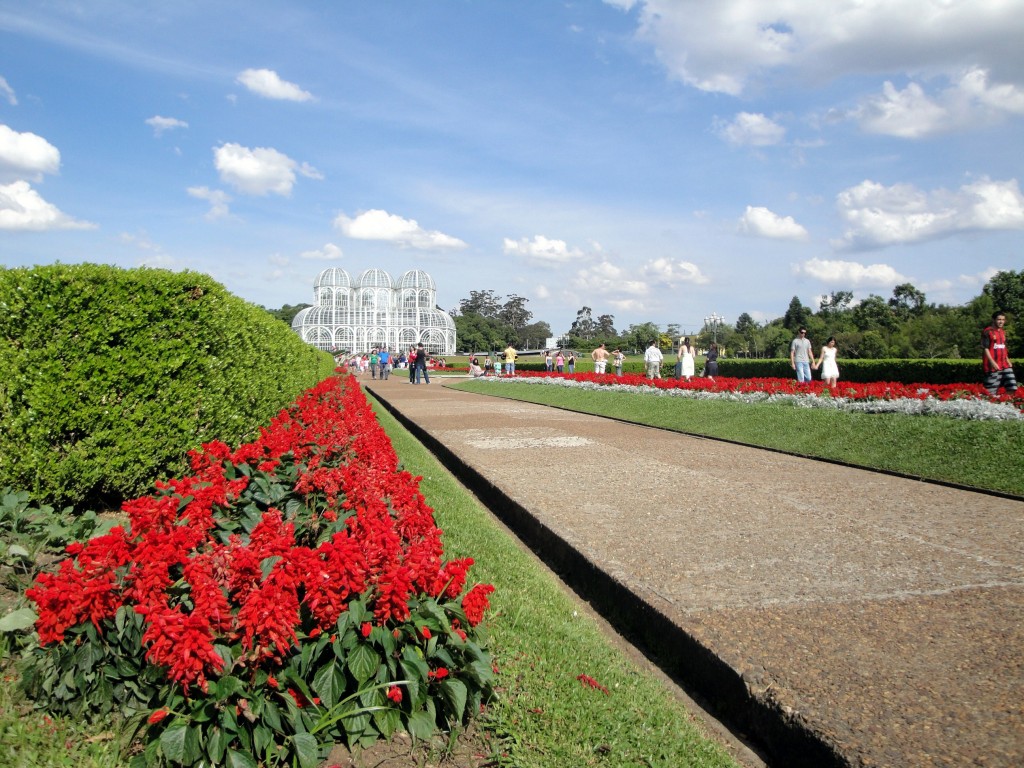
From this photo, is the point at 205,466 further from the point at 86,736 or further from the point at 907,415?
the point at 907,415

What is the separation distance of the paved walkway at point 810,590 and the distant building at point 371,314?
5470 centimetres

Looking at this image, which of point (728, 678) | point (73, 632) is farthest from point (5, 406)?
point (728, 678)

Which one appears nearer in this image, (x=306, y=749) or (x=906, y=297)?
(x=306, y=749)

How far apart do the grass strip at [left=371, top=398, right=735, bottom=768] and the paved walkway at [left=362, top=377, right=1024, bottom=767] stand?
22 cm

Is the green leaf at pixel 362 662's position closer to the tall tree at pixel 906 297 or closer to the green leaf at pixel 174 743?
the green leaf at pixel 174 743

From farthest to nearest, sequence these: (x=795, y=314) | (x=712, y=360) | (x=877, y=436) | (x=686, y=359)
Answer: (x=795, y=314), (x=712, y=360), (x=686, y=359), (x=877, y=436)

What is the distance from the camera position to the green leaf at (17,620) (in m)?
2.37

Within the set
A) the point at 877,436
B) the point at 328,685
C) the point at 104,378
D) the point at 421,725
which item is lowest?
the point at 421,725

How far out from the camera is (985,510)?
509 centimetres

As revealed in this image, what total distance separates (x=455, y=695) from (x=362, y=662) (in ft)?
0.99

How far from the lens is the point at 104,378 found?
446 centimetres

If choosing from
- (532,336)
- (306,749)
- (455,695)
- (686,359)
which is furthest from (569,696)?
(532,336)

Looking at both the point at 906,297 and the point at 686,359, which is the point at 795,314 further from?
the point at 686,359

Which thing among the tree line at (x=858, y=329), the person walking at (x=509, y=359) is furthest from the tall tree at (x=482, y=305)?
the person walking at (x=509, y=359)
